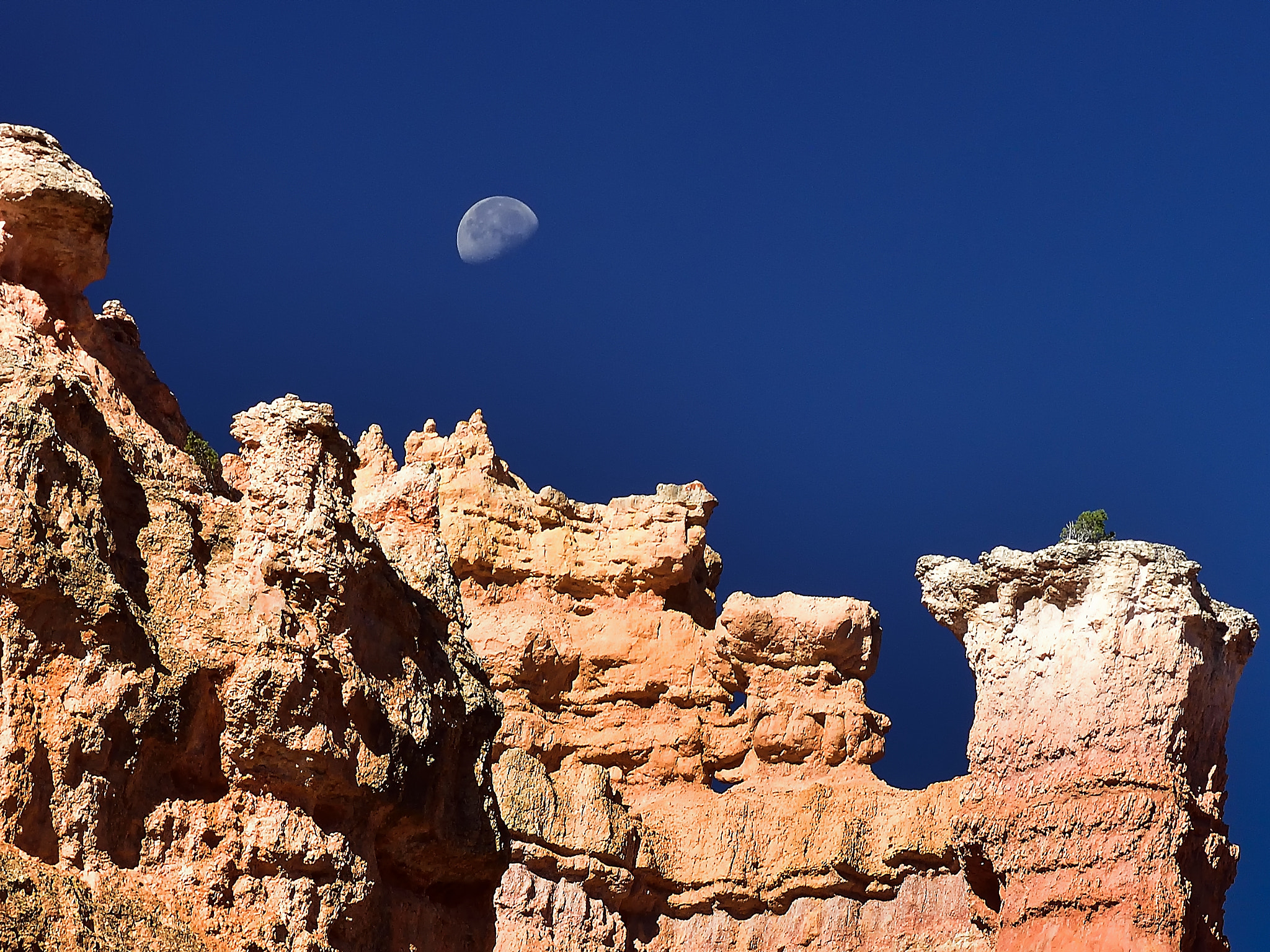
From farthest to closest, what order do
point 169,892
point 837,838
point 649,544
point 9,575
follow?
point 649,544, point 837,838, point 169,892, point 9,575

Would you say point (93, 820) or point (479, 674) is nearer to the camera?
point (93, 820)

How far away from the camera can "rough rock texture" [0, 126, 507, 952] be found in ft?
17.7

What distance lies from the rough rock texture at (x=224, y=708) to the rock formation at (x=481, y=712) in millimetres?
14

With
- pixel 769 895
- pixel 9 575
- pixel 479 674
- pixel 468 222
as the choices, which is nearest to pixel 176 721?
pixel 9 575

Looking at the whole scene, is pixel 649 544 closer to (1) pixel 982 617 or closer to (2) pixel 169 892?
(1) pixel 982 617

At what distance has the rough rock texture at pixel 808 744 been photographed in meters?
15.8

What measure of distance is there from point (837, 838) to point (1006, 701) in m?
3.15

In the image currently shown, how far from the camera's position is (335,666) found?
20.8 ft

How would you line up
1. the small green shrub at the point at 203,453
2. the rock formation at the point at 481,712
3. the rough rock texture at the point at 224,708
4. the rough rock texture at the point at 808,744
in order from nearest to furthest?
the rough rock texture at the point at 224,708, the rock formation at the point at 481,712, the small green shrub at the point at 203,453, the rough rock texture at the point at 808,744

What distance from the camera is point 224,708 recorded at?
6035 mm

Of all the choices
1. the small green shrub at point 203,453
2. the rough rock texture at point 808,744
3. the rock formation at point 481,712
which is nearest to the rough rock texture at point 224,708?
the rock formation at point 481,712

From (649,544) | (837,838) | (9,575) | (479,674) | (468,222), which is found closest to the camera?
(9,575)

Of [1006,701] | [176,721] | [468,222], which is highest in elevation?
[468,222]

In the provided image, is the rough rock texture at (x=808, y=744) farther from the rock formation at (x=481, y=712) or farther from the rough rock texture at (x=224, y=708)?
the rough rock texture at (x=224, y=708)
